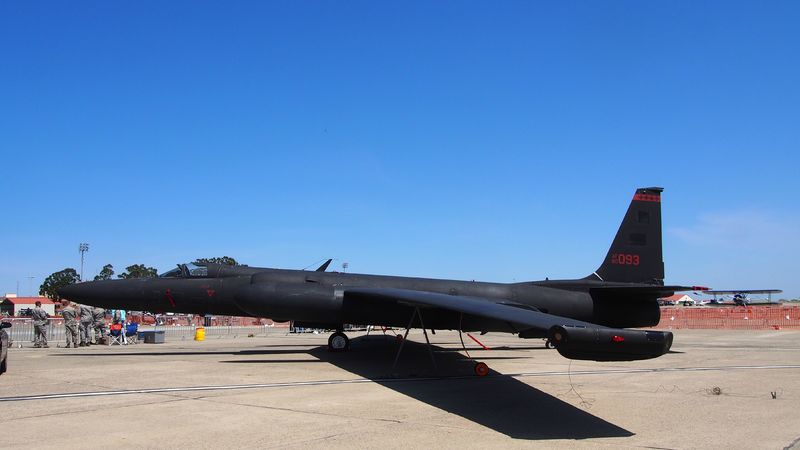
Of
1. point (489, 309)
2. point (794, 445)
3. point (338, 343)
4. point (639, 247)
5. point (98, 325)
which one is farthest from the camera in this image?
point (98, 325)

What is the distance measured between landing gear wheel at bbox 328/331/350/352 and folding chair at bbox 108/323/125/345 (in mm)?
8461

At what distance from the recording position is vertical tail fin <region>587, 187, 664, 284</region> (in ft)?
60.3

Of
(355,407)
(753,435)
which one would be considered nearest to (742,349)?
(753,435)

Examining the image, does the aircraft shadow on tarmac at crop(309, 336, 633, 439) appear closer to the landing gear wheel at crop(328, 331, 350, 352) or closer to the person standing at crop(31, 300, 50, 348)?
the landing gear wheel at crop(328, 331, 350, 352)

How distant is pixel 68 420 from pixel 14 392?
9.33 feet

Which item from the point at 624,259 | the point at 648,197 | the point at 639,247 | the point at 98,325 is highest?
the point at 648,197

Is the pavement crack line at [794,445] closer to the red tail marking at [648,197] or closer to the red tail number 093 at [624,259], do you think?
the red tail number 093 at [624,259]

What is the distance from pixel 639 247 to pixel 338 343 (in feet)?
30.7

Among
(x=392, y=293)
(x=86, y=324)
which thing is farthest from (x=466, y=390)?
(x=86, y=324)

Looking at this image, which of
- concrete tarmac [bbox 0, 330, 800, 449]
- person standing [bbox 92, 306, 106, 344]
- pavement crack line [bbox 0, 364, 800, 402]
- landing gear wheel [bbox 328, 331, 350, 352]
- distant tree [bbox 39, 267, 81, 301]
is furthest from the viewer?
distant tree [bbox 39, 267, 81, 301]

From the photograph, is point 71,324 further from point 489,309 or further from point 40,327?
point 489,309

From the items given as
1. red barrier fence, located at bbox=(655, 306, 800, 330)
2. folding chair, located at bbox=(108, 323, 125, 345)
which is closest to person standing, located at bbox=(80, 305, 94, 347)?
folding chair, located at bbox=(108, 323, 125, 345)

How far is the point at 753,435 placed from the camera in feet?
21.8

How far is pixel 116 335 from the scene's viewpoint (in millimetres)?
20734
